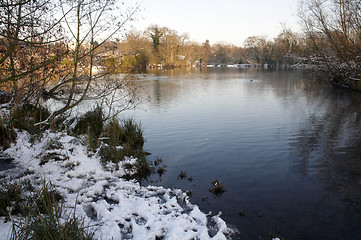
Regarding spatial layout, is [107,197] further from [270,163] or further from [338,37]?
[338,37]

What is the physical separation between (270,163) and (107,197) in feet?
14.7

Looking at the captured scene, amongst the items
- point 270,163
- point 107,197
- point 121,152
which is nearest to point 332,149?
point 270,163

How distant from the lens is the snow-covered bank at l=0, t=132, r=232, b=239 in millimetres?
3906

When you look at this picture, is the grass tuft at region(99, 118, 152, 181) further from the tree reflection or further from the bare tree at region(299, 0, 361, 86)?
the bare tree at region(299, 0, 361, 86)

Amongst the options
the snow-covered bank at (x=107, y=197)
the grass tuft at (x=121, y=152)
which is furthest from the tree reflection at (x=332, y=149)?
the grass tuft at (x=121, y=152)

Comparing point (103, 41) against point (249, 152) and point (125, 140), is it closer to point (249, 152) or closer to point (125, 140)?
point (125, 140)

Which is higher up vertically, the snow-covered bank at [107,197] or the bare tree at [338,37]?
the bare tree at [338,37]

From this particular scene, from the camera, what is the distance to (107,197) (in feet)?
16.6

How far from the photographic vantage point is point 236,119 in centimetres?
1235

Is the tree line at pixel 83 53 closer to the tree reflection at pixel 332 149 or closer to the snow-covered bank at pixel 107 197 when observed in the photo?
the snow-covered bank at pixel 107 197

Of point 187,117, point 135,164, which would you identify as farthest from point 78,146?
point 187,117

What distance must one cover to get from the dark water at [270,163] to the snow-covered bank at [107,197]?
0.58 m

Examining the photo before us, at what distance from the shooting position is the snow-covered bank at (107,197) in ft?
12.8

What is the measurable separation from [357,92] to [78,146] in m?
20.9
